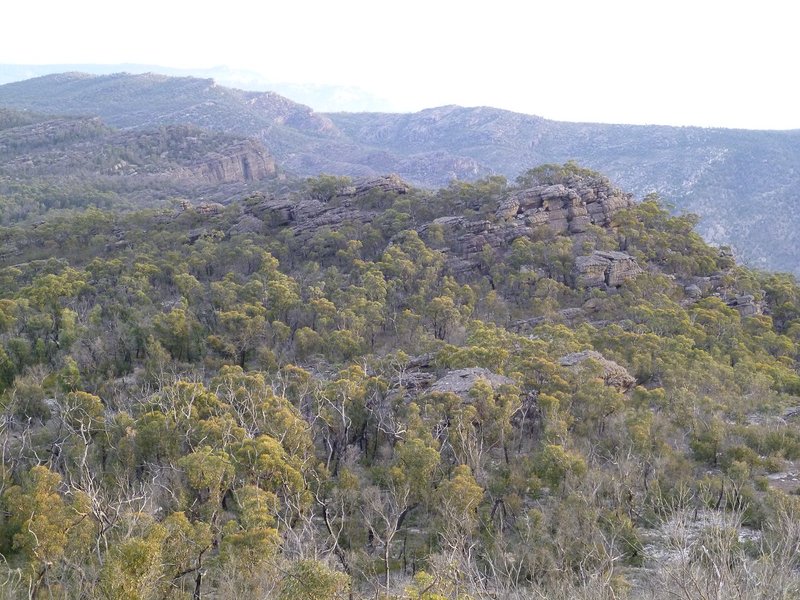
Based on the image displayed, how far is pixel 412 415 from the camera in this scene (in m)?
24.0

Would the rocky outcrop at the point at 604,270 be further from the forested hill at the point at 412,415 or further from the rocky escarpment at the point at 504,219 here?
the forested hill at the point at 412,415

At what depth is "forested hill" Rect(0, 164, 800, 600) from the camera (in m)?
15.5

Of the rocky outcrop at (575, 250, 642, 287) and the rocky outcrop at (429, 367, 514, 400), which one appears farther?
the rocky outcrop at (575, 250, 642, 287)

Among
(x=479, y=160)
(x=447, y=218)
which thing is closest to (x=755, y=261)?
(x=447, y=218)

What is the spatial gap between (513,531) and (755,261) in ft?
325

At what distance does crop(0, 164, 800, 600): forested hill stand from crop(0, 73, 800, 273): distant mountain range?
240 feet

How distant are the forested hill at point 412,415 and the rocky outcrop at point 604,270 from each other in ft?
0.54

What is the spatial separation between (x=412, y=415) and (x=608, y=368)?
10.6m

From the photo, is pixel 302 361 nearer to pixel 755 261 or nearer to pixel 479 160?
pixel 755 261

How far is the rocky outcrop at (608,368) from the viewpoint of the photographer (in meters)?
28.7

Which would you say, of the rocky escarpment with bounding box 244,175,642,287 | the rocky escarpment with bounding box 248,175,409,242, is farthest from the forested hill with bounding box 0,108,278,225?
the rocky escarpment with bounding box 244,175,642,287

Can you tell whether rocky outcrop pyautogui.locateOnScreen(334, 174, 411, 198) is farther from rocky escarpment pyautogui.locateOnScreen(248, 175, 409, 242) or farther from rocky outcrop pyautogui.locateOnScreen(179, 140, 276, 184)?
rocky outcrop pyautogui.locateOnScreen(179, 140, 276, 184)

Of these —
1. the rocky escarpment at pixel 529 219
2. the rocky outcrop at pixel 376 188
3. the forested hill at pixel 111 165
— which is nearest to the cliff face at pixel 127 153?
the forested hill at pixel 111 165

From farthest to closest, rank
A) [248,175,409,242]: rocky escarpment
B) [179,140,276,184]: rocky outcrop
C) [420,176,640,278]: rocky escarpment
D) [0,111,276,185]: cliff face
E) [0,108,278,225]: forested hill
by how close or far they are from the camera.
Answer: [179,140,276,184]: rocky outcrop < [0,111,276,185]: cliff face < [0,108,278,225]: forested hill < [248,175,409,242]: rocky escarpment < [420,176,640,278]: rocky escarpment
